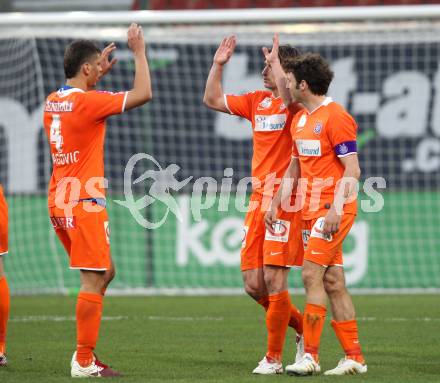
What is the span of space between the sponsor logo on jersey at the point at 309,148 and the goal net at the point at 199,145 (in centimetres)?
623

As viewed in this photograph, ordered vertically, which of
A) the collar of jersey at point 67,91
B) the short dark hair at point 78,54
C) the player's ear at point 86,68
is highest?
the short dark hair at point 78,54

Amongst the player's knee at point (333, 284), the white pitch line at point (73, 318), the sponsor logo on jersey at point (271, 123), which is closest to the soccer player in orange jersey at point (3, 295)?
the sponsor logo on jersey at point (271, 123)

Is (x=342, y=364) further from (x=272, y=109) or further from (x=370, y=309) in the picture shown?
(x=370, y=309)

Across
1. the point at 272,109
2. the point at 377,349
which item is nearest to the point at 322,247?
the point at 272,109

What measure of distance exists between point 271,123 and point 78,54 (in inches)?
55.3

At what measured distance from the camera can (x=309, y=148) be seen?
6641mm

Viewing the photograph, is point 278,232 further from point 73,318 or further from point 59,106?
point 73,318

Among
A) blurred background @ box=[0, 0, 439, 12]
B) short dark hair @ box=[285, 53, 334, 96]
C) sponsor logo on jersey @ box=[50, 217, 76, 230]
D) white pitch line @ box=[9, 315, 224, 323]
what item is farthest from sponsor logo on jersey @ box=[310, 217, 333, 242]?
blurred background @ box=[0, 0, 439, 12]

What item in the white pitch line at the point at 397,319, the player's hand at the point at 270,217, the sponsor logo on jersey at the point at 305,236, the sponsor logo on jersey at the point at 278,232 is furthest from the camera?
the white pitch line at the point at 397,319

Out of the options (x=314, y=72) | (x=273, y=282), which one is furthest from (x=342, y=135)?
(x=273, y=282)

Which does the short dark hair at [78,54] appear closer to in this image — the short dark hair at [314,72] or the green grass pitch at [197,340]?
the short dark hair at [314,72]

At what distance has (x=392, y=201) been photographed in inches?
547

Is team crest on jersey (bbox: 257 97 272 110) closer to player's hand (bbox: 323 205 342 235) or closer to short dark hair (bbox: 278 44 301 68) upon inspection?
short dark hair (bbox: 278 44 301 68)

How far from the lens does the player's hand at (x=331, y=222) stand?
253 inches
